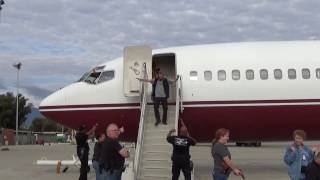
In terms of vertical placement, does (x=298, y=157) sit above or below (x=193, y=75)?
below

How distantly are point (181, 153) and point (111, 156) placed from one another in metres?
3.80

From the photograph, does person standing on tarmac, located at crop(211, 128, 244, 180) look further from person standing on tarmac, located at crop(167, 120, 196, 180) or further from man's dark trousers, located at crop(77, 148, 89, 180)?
man's dark trousers, located at crop(77, 148, 89, 180)

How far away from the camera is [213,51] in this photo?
20.2 m

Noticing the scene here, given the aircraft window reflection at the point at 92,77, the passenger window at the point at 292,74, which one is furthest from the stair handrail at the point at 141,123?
the passenger window at the point at 292,74

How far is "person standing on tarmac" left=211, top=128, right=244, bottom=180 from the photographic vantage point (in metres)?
9.99

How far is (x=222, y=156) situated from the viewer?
397 inches

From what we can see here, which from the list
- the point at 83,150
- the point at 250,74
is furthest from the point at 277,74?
the point at 83,150

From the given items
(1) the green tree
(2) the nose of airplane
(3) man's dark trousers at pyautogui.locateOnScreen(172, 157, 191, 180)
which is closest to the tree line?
(1) the green tree

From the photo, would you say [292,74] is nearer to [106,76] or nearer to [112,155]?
[106,76]

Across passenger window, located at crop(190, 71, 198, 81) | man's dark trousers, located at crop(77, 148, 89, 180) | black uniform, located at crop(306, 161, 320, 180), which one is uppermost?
passenger window, located at crop(190, 71, 198, 81)

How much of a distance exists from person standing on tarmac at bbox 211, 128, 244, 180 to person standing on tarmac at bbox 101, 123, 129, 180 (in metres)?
1.59

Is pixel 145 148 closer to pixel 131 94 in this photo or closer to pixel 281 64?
pixel 131 94

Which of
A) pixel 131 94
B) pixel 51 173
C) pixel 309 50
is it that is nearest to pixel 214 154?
pixel 131 94

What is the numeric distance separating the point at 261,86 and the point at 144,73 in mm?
3903
